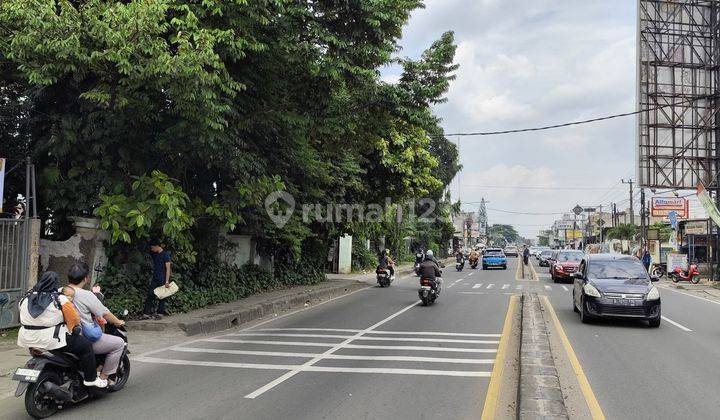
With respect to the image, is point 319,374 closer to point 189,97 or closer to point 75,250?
point 189,97

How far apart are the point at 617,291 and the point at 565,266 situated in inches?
666

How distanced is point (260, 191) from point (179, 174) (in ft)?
6.08

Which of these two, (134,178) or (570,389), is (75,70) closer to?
(134,178)

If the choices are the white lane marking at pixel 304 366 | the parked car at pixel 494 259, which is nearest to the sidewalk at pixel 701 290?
the parked car at pixel 494 259

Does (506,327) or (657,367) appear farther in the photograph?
(506,327)

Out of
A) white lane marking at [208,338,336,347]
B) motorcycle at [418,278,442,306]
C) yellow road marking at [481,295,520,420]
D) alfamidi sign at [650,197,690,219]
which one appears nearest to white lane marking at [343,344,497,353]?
yellow road marking at [481,295,520,420]

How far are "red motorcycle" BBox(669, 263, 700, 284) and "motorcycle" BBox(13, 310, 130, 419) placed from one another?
31377 mm

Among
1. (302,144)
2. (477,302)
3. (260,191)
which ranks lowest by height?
(477,302)

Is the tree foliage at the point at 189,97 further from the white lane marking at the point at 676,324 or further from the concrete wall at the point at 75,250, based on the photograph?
the white lane marking at the point at 676,324

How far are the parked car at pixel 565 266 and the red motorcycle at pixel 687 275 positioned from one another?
17.1 ft

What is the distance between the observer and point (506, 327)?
493 inches

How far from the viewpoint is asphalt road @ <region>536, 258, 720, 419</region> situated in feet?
20.9

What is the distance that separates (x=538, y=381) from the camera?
7090 millimetres

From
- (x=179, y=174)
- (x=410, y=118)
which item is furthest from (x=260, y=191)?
(x=410, y=118)
